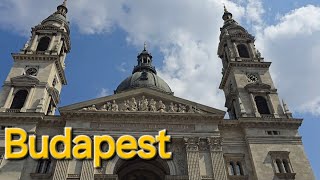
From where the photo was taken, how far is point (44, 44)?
43.6 m

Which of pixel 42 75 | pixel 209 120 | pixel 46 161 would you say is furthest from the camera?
pixel 42 75

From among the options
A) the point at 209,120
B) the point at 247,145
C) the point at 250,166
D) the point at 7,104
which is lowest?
the point at 250,166

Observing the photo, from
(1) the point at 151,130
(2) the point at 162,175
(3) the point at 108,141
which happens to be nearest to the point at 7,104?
(3) the point at 108,141

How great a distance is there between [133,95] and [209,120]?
25.9 ft

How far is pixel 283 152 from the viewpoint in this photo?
106 feet

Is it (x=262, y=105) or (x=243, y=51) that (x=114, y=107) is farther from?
(x=243, y=51)

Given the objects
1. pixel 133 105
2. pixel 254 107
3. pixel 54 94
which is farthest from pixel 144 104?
pixel 254 107

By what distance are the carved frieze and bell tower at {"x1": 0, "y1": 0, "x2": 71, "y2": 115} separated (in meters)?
6.46

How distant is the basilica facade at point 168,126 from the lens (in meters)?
30.2

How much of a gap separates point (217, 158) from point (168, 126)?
5.43m

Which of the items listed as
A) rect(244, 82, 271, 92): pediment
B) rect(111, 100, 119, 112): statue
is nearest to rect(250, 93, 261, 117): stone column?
rect(244, 82, 271, 92): pediment

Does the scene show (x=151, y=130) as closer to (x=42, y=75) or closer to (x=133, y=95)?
(x=133, y=95)

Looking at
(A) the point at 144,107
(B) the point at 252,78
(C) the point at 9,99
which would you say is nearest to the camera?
(A) the point at 144,107

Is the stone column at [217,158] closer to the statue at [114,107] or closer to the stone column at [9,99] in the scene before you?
the statue at [114,107]
